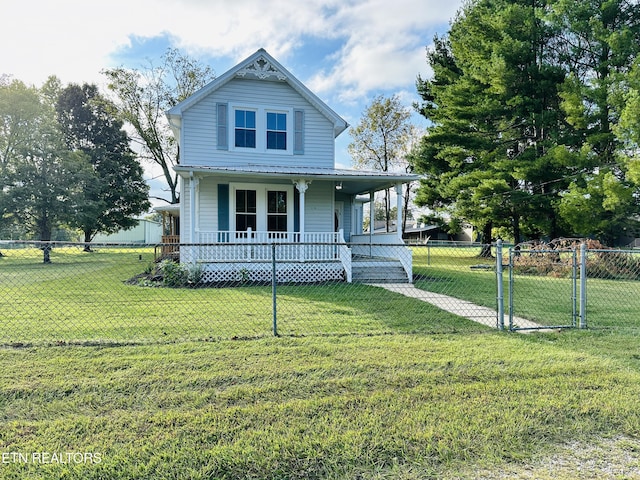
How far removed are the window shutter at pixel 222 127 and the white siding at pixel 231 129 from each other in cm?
15

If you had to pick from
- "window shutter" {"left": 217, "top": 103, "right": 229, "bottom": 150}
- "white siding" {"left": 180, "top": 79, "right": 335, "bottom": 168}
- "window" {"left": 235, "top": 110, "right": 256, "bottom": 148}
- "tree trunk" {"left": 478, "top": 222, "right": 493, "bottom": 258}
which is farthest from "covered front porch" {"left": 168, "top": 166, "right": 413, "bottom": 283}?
"tree trunk" {"left": 478, "top": 222, "right": 493, "bottom": 258}

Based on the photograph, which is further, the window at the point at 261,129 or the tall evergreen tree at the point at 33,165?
the tall evergreen tree at the point at 33,165

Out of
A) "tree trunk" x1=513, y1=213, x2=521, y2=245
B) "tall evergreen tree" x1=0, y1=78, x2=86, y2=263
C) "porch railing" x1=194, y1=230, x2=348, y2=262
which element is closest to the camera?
"porch railing" x1=194, y1=230, x2=348, y2=262

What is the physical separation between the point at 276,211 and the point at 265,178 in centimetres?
128

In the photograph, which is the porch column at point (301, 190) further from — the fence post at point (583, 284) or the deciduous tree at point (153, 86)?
the deciduous tree at point (153, 86)

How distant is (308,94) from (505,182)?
11441mm

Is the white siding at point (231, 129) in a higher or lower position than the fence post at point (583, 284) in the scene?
higher

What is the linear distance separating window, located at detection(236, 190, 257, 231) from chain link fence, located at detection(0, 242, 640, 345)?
141 cm

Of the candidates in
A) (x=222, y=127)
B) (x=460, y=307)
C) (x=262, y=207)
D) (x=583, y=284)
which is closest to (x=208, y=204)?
(x=262, y=207)

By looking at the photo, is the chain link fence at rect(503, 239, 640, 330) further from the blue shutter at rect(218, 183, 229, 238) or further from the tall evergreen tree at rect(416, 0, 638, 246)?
the blue shutter at rect(218, 183, 229, 238)

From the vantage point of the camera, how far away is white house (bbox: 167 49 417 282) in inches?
→ 465

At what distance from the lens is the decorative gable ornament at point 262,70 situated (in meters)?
13.0

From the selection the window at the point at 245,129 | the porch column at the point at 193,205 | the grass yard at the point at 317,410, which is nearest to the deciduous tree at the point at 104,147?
the window at the point at 245,129

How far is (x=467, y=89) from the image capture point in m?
20.9
